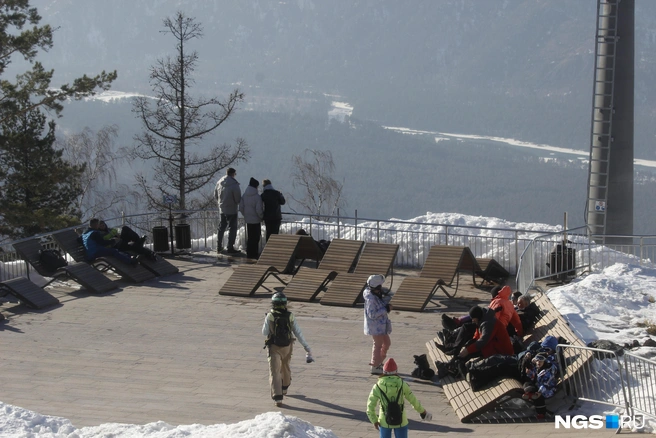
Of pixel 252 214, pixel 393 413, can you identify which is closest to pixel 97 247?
pixel 252 214

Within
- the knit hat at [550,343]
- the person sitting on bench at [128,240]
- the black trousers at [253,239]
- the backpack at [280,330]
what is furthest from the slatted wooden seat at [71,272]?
the knit hat at [550,343]

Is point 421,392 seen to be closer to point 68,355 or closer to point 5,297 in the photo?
point 68,355

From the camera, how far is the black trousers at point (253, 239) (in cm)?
2014

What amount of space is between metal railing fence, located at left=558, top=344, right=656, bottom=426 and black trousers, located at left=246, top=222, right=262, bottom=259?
33.0 feet

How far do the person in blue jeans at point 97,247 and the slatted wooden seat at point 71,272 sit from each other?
592 mm

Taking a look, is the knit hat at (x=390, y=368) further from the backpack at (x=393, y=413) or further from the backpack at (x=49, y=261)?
the backpack at (x=49, y=261)

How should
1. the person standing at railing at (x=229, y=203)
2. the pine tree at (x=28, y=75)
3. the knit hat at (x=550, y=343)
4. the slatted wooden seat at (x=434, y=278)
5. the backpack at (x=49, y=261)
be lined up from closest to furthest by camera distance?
1. the knit hat at (x=550, y=343)
2. the slatted wooden seat at (x=434, y=278)
3. the backpack at (x=49, y=261)
4. the person standing at railing at (x=229, y=203)
5. the pine tree at (x=28, y=75)

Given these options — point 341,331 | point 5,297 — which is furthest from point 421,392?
point 5,297

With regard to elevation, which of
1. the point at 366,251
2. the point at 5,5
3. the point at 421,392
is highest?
the point at 5,5

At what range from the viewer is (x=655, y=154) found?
159125 millimetres

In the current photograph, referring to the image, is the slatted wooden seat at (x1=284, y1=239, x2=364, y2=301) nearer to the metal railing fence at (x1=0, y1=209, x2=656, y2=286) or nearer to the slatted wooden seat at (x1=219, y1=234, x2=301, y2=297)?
the slatted wooden seat at (x1=219, y1=234, x2=301, y2=297)

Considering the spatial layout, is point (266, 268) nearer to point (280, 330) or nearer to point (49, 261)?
point (49, 261)

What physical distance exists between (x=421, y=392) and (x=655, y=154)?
522ft

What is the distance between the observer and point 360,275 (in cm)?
1736
